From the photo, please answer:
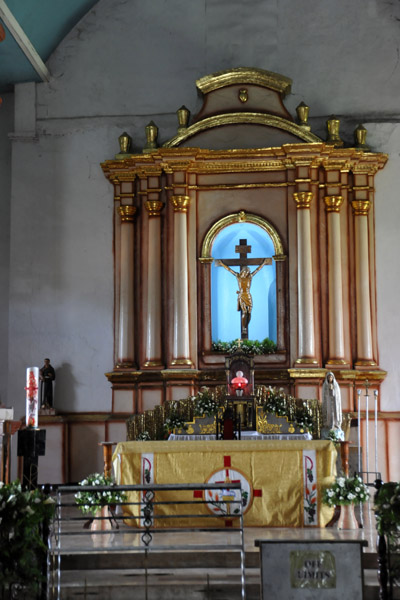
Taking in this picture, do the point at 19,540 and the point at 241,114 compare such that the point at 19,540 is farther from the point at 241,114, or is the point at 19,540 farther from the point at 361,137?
the point at 361,137

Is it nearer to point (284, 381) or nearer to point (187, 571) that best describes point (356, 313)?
point (284, 381)

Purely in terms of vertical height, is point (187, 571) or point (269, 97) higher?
point (269, 97)

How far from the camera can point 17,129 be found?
1461 cm

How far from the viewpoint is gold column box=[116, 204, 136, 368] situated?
13.9 m

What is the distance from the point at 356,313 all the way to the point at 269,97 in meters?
3.97

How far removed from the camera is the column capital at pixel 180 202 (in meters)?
13.9

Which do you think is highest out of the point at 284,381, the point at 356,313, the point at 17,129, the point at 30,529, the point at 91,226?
the point at 17,129

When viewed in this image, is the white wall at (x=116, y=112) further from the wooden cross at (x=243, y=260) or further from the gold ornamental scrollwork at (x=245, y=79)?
the wooden cross at (x=243, y=260)

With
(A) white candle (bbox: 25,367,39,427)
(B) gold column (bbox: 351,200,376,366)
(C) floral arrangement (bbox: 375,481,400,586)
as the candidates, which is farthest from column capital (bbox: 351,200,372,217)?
(C) floral arrangement (bbox: 375,481,400,586)

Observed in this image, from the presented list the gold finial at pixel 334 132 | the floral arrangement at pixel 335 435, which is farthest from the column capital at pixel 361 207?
the floral arrangement at pixel 335 435

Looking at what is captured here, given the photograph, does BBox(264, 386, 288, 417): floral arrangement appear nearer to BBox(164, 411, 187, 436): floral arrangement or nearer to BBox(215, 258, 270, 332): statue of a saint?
BBox(164, 411, 187, 436): floral arrangement

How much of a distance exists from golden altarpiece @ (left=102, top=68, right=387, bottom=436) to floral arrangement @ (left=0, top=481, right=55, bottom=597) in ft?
24.2

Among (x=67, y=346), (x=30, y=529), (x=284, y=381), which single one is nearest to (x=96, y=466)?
(x=67, y=346)

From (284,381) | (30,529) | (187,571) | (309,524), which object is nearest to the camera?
(30,529)
